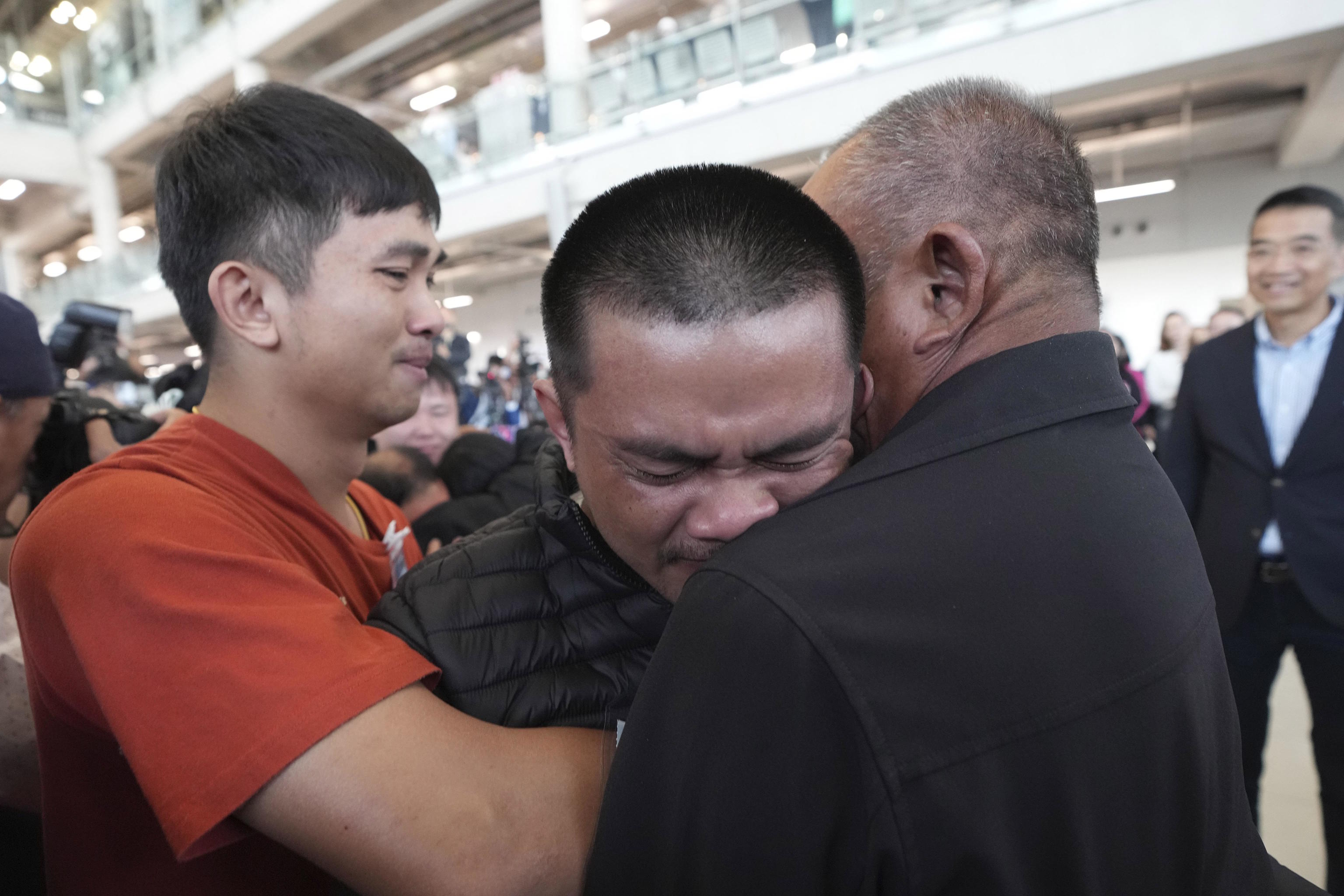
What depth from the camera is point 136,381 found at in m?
4.31

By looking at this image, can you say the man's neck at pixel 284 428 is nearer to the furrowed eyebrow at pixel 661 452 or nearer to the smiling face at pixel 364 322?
the smiling face at pixel 364 322

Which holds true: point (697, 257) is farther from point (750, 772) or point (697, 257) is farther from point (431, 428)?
point (431, 428)

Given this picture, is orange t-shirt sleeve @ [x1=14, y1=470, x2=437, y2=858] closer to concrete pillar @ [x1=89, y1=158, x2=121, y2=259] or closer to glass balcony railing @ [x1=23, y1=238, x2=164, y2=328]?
glass balcony railing @ [x1=23, y1=238, x2=164, y2=328]

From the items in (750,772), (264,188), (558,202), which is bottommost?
(750,772)

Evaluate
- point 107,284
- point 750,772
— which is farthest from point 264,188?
point 107,284

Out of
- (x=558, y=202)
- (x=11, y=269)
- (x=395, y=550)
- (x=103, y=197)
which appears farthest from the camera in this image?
(x=11, y=269)

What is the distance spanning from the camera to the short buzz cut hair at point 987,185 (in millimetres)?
972

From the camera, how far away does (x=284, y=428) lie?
1.33m

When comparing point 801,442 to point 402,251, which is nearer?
point 801,442

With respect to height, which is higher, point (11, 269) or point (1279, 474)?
point (11, 269)

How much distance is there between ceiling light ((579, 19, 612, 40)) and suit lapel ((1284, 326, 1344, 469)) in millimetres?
14089

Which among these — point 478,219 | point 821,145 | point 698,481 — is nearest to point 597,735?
point 698,481

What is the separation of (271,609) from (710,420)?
1.79ft

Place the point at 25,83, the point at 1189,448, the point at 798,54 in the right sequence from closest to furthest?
1. the point at 1189,448
2. the point at 798,54
3. the point at 25,83
